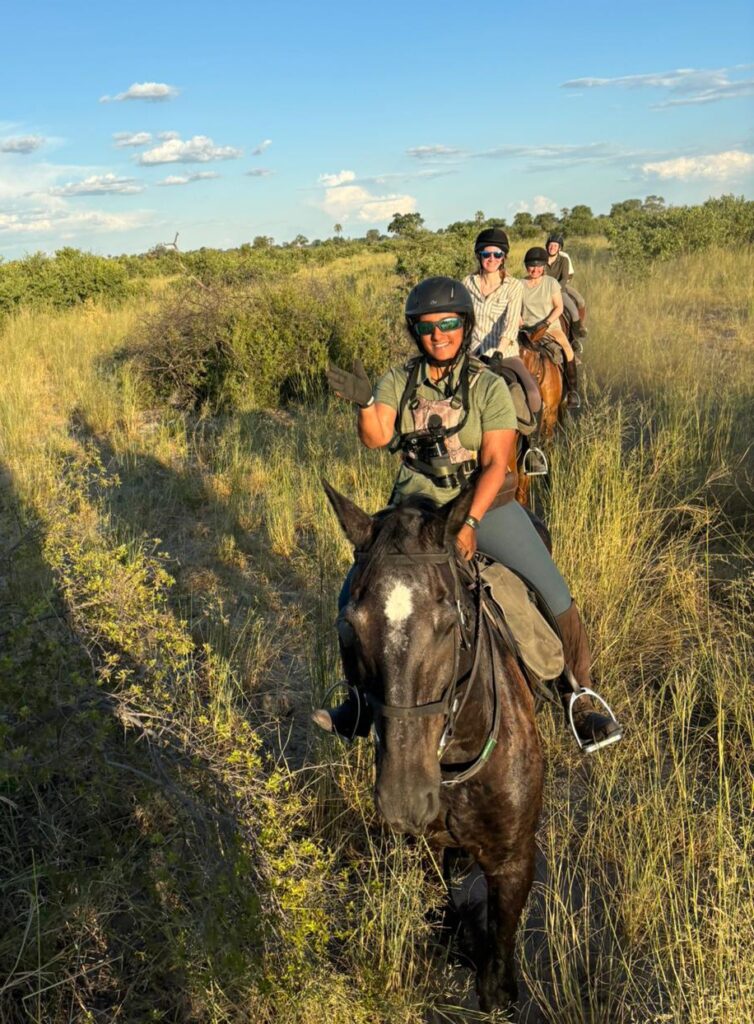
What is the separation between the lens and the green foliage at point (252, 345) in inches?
442

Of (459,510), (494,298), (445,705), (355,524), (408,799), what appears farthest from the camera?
(494,298)

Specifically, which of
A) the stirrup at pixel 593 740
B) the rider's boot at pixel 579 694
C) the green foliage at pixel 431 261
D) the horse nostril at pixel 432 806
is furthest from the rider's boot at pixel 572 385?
the horse nostril at pixel 432 806

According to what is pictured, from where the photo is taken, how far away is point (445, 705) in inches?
93.0

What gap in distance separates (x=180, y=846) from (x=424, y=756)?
68.1 inches

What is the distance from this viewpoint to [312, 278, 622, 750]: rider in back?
3.24 metres

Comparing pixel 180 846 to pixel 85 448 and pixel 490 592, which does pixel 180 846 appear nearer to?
pixel 490 592

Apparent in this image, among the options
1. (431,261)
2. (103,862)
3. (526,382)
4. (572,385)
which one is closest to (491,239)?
(526,382)

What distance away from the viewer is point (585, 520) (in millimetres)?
5785

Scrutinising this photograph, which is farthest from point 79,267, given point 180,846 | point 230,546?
point 180,846

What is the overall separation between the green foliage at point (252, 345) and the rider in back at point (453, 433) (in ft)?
26.1

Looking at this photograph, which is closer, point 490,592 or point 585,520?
point 490,592

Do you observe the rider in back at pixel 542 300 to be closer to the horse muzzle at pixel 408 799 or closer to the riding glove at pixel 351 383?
the riding glove at pixel 351 383

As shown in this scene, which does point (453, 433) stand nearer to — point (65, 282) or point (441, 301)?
point (441, 301)

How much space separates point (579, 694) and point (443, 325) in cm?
191
